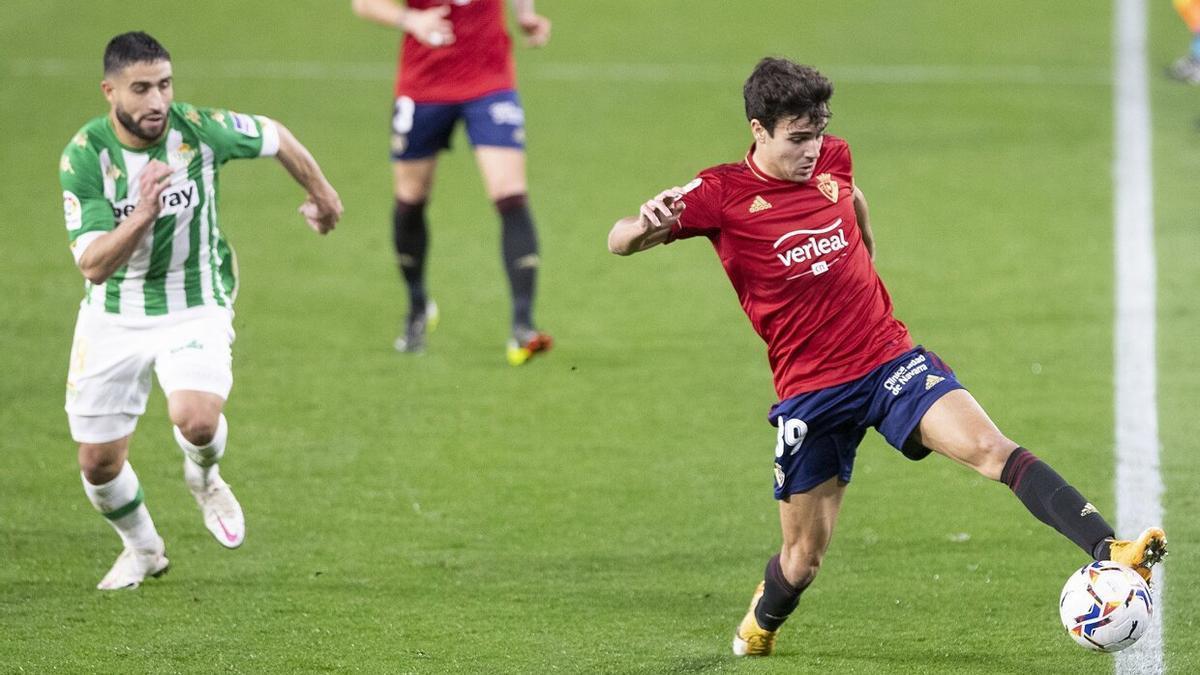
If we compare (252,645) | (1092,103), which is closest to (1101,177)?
(1092,103)

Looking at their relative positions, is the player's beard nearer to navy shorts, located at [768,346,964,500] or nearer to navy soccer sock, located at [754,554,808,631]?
navy shorts, located at [768,346,964,500]

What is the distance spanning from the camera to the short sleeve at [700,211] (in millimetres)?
5547

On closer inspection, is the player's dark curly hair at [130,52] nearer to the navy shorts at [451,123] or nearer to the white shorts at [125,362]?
the white shorts at [125,362]

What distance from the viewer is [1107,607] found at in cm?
485

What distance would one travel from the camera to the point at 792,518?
18.7 feet

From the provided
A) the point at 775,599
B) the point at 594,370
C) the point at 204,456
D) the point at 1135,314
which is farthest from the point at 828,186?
the point at 1135,314

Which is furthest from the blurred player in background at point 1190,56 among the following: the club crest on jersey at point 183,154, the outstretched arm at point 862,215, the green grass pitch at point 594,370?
the club crest on jersey at point 183,154

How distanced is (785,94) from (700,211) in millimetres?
466

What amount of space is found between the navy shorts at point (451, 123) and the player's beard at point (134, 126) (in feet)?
11.2

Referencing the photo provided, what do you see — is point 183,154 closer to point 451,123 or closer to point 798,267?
point 798,267

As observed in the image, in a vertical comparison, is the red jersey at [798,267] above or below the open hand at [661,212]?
below

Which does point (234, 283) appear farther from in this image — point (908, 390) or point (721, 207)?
point (908, 390)

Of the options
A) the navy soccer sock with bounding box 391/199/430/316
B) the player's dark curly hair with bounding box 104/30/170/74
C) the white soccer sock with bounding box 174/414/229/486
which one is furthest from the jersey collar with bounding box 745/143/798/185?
the navy soccer sock with bounding box 391/199/430/316

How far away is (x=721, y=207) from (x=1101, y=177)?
303 inches
